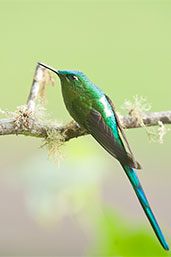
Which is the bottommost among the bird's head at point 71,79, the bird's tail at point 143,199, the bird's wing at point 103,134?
the bird's tail at point 143,199

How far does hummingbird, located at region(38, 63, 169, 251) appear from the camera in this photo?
5.30ft

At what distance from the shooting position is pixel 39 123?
64.7 inches

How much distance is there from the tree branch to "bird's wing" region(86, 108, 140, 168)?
0.13 meters

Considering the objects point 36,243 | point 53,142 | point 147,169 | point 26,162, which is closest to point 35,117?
point 53,142

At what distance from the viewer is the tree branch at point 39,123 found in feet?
5.05

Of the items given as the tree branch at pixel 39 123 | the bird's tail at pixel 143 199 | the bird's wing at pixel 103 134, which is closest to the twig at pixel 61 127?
the tree branch at pixel 39 123

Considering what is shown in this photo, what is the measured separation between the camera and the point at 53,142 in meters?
1.69

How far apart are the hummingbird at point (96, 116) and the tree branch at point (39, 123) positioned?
0.31 feet

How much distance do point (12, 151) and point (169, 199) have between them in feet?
5.46

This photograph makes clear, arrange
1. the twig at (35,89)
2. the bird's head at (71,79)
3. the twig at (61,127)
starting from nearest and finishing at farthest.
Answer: the twig at (61,127) < the bird's head at (71,79) < the twig at (35,89)

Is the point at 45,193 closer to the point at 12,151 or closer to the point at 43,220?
the point at 43,220

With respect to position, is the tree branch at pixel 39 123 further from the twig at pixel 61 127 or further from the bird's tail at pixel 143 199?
the bird's tail at pixel 143 199

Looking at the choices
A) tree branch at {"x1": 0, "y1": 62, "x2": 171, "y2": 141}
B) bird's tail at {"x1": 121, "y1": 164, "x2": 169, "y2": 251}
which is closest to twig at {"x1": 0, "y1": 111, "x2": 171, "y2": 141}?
tree branch at {"x1": 0, "y1": 62, "x2": 171, "y2": 141}

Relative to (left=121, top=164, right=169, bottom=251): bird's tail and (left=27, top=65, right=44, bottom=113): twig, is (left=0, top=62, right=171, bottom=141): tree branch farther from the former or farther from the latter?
(left=121, top=164, right=169, bottom=251): bird's tail
